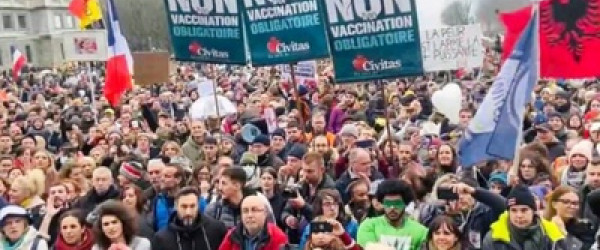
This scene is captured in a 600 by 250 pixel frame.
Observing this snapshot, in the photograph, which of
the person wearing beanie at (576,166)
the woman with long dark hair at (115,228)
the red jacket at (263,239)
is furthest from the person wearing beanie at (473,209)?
the woman with long dark hair at (115,228)

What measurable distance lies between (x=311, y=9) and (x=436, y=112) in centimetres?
355

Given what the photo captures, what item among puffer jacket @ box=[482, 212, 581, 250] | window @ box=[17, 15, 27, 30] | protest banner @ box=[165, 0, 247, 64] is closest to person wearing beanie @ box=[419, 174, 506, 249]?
puffer jacket @ box=[482, 212, 581, 250]

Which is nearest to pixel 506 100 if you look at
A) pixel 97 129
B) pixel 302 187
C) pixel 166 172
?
pixel 302 187

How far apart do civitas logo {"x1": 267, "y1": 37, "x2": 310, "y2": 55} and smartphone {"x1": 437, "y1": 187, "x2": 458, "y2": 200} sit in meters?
3.31

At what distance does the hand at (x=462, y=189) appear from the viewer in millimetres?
6626

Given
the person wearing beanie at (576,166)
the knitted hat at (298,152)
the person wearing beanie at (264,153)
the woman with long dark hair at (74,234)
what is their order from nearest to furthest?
1. the woman with long dark hair at (74,234)
2. the person wearing beanie at (576,166)
3. the knitted hat at (298,152)
4. the person wearing beanie at (264,153)

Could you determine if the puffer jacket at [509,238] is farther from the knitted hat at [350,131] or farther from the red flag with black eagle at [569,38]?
the knitted hat at [350,131]

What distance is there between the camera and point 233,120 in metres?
14.9

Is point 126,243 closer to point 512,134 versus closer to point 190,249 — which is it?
point 190,249

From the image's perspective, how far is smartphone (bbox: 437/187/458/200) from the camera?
22.1 feet

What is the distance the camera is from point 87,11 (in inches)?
746

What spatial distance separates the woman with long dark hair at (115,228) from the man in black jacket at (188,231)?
285mm

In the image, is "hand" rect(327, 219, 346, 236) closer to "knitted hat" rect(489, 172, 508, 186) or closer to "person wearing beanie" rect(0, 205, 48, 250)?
"knitted hat" rect(489, 172, 508, 186)

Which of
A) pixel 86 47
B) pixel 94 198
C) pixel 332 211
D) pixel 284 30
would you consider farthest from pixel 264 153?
pixel 86 47
